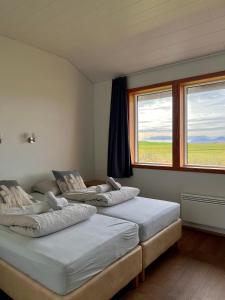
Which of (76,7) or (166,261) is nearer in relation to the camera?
(76,7)

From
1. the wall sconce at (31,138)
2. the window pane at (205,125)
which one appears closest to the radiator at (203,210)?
the window pane at (205,125)

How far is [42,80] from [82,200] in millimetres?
1813

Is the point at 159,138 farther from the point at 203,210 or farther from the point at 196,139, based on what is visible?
the point at 203,210

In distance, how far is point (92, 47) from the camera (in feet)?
10.5

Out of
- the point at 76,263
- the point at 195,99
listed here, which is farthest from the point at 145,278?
the point at 195,99

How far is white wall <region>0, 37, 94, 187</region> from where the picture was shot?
3006 millimetres

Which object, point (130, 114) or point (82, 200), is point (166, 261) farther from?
point (130, 114)

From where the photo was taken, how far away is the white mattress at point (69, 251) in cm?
146

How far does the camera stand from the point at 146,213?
2385 millimetres

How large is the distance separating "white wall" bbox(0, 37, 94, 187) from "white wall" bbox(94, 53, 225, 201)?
7.0 inches

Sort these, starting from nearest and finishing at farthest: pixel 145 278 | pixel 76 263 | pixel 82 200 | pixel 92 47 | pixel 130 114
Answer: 1. pixel 76 263
2. pixel 145 278
3. pixel 82 200
4. pixel 92 47
5. pixel 130 114

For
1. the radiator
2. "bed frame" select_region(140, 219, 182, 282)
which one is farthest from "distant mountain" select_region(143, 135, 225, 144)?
"bed frame" select_region(140, 219, 182, 282)

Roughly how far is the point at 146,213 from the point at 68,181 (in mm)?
1232

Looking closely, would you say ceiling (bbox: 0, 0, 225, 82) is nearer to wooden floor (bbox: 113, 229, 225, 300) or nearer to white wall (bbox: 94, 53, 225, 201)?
white wall (bbox: 94, 53, 225, 201)
